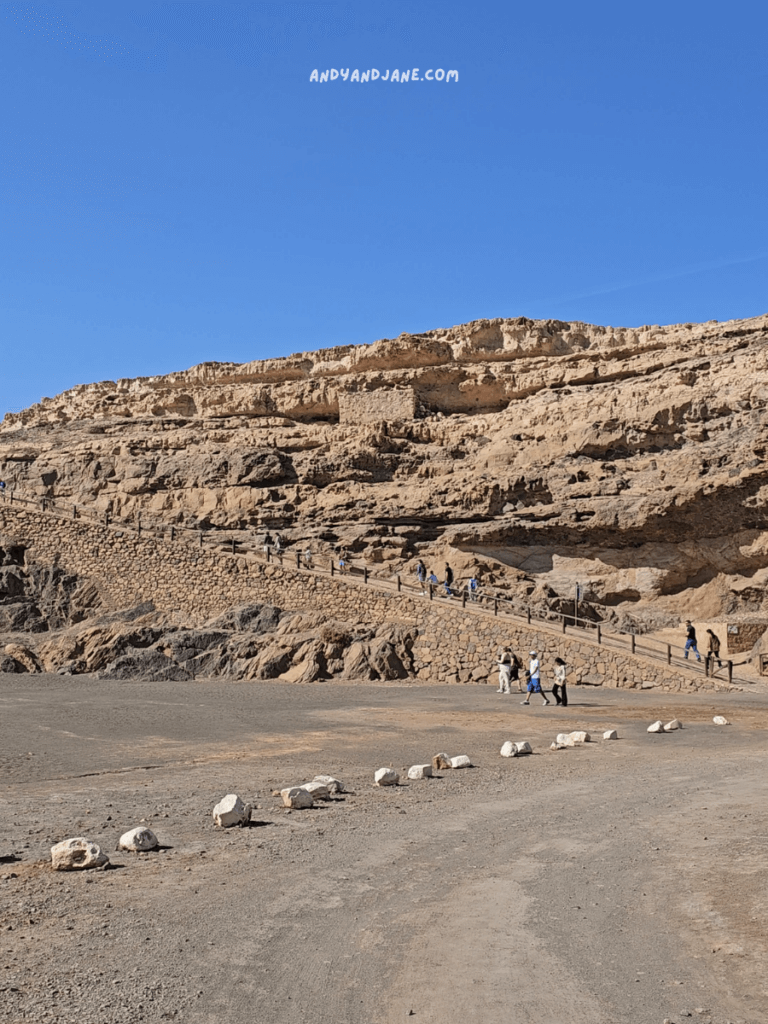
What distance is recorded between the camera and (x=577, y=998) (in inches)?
179

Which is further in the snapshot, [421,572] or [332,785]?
[421,572]

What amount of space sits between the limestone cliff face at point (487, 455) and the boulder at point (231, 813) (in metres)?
20.5

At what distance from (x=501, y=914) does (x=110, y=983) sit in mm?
2415

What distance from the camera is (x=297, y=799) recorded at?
958cm

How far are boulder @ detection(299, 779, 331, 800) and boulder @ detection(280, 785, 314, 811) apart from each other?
0.40 ft

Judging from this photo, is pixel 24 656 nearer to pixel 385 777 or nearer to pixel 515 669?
pixel 515 669

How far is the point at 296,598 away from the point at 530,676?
1049cm

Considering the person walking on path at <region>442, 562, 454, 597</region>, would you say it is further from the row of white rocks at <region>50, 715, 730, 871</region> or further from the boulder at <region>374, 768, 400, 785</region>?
the boulder at <region>374, 768, 400, 785</region>

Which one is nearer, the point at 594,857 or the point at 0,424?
the point at 594,857

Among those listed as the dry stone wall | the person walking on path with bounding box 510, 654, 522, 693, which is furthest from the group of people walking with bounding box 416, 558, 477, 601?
the person walking on path with bounding box 510, 654, 522, 693

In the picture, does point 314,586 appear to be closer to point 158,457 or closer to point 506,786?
point 158,457

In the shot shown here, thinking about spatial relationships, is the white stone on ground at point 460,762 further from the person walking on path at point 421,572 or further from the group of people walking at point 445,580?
the person walking on path at point 421,572

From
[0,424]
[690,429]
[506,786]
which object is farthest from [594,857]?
[0,424]

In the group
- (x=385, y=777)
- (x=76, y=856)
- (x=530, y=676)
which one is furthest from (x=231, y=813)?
(x=530, y=676)
